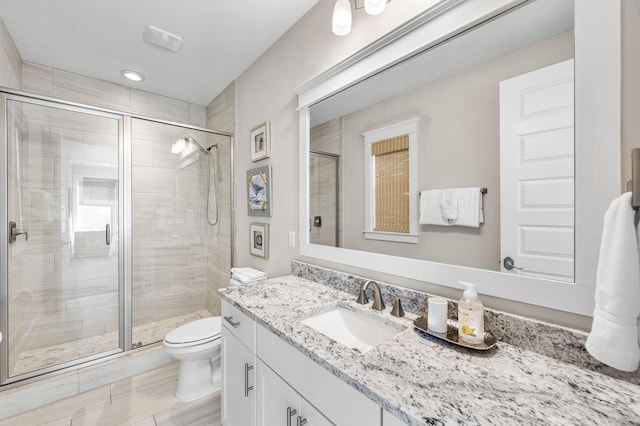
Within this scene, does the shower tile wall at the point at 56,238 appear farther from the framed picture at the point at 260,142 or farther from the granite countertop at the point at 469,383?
the granite countertop at the point at 469,383

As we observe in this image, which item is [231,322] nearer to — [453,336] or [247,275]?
[247,275]

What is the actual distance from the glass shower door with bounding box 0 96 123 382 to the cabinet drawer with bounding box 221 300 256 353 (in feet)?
4.74

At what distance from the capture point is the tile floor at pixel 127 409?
5.18 ft

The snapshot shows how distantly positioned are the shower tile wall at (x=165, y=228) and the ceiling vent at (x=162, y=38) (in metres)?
0.69

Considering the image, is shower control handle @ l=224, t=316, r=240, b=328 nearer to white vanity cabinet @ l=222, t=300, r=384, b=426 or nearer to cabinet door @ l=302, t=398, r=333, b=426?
white vanity cabinet @ l=222, t=300, r=384, b=426

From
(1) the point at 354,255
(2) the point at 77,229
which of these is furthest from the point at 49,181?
(1) the point at 354,255

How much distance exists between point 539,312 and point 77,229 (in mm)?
2956

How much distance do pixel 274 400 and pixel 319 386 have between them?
1.09 feet

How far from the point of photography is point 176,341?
1.72m

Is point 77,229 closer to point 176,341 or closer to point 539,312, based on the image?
point 176,341

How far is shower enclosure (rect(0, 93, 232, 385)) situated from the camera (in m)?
1.86

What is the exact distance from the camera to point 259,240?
2.11m

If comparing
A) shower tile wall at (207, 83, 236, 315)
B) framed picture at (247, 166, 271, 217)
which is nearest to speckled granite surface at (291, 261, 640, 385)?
framed picture at (247, 166, 271, 217)

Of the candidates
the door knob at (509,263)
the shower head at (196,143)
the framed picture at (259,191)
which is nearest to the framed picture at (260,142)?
the framed picture at (259,191)
